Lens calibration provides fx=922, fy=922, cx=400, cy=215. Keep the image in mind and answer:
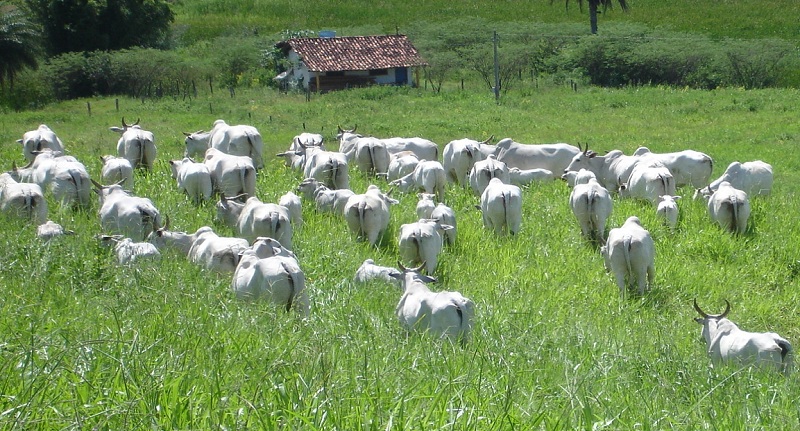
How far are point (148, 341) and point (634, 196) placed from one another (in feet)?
30.6

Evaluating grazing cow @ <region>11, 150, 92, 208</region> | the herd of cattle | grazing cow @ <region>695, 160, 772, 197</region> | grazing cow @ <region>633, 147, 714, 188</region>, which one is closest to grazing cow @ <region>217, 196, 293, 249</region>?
the herd of cattle

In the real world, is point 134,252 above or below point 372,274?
above

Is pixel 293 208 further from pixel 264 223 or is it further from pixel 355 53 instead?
pixel 355 53

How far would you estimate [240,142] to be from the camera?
14141mm

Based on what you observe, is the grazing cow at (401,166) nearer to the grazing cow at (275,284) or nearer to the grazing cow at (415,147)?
the grazing cow at (415,147)

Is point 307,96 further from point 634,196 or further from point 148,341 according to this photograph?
point 148,341

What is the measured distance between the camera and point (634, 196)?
12.9 meters

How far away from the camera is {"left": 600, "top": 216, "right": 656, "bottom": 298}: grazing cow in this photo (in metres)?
9.02

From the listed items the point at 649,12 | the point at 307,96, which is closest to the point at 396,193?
the point at 307,96

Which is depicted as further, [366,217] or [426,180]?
[426,180]

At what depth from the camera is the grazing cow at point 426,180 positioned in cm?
1277

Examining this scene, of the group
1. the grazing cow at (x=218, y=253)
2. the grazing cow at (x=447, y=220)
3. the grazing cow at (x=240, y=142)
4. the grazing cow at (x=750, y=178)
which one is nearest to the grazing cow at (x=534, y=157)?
the grazing cow at (x=750, y=178)

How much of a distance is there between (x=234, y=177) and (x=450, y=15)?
49573 mm

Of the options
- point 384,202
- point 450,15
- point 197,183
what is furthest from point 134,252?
point 450,15
